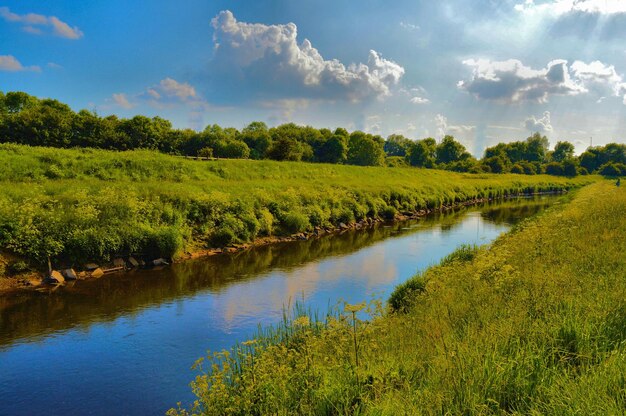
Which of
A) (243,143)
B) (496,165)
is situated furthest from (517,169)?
(243,143)

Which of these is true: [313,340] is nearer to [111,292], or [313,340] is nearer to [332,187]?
[111,292]

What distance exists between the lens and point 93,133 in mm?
68750

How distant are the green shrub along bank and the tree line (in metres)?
23.7

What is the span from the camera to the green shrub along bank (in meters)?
20.3

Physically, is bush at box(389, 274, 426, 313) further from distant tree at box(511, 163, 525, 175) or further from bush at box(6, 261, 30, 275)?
distant tree at box(511, 163, 525, 175)

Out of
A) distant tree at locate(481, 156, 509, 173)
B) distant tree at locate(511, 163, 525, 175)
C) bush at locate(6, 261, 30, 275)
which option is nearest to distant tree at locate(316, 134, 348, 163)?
distant tree at locate(481, 156, 509, 173)

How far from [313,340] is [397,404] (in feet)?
13.6

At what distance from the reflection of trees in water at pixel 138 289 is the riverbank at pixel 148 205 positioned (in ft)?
6.29

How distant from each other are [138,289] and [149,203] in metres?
8.22

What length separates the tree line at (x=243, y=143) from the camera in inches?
2474

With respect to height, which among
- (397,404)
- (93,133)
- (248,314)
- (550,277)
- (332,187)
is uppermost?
(93,133)

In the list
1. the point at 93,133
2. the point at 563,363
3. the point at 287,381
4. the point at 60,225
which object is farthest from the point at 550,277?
the point at 93,133

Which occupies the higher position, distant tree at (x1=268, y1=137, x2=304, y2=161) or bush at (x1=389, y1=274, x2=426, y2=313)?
distant tree at (x1=268, y1=137, x2=304, y2=161)

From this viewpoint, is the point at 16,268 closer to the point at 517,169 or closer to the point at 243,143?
the point at 243,143
